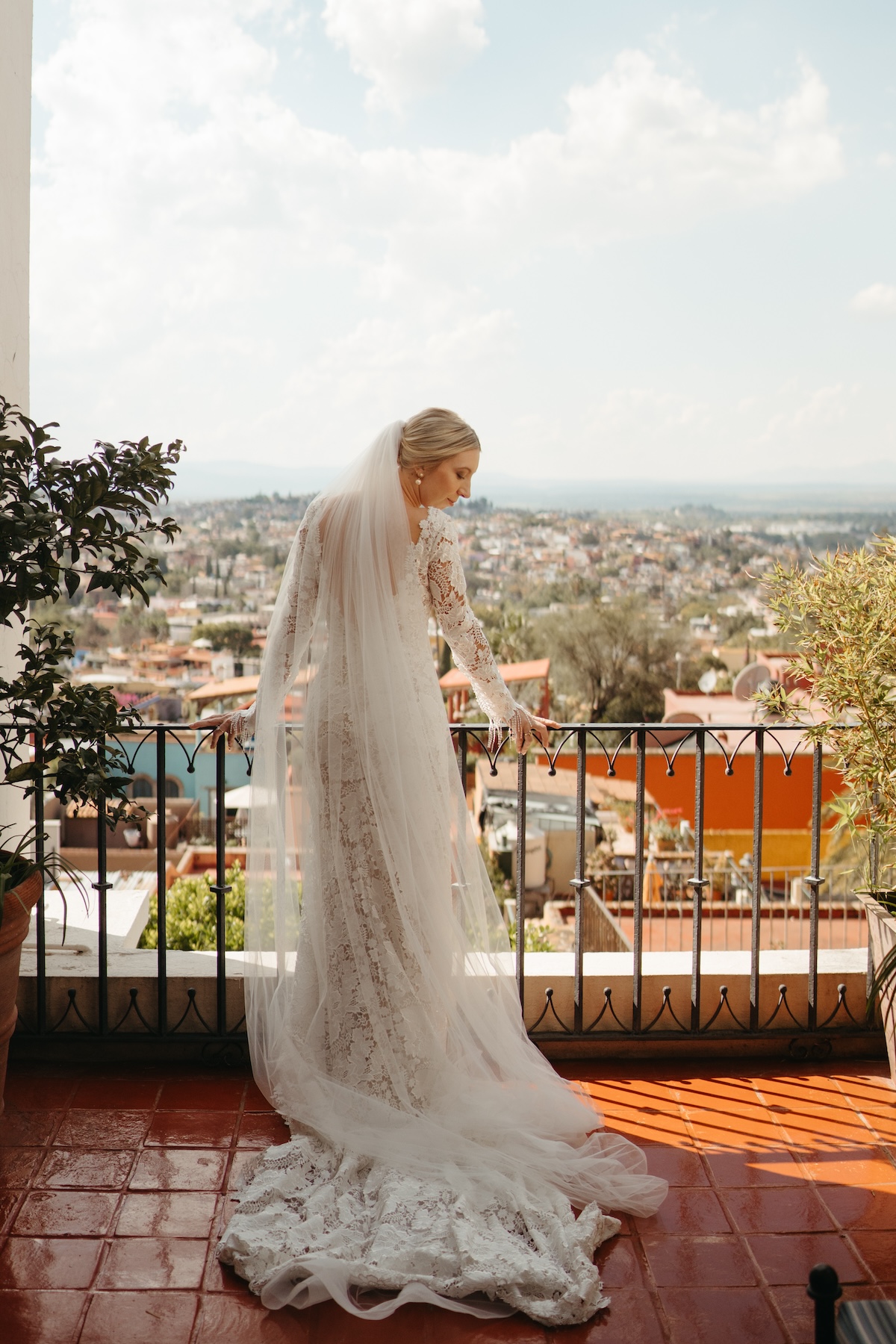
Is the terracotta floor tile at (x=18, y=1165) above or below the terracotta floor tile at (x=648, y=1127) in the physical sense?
above

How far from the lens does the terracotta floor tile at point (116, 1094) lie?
2502mm

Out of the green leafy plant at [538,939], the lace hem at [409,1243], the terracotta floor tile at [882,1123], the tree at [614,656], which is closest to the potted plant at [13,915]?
the lace hem at [409,1243]

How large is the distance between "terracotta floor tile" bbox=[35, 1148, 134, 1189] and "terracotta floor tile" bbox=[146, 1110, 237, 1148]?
0.09m

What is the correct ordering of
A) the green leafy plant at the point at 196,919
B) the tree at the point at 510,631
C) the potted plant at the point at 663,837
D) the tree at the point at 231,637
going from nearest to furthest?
the green leafy plant at the point at 196,919 → the potted plant at the point at 663,837 → the tree at the point at 231,637 → the tree at the point at 510,631

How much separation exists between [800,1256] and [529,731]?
1.18 meters

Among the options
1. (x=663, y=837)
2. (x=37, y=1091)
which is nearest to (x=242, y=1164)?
(x=37, y=1091)

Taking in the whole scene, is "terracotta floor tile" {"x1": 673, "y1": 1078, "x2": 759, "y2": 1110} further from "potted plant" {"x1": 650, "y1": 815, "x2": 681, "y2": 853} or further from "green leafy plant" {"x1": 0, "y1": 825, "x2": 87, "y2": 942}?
"potted plant" {"x1": 650, "y1": 815, "x2": 681, "y2": 853}

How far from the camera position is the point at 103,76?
4888cm

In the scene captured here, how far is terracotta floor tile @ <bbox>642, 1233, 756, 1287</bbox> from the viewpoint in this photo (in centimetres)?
188

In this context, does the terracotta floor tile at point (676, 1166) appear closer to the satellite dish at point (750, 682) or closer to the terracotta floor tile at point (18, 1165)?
the satellite dish at point (750, 682)

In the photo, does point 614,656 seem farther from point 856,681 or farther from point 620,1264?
point 620,1264

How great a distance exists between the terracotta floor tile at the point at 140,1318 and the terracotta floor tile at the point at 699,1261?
0.81m

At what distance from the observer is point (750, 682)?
335cm

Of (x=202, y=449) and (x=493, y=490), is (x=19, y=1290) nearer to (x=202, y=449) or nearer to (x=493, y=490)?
(x=493, y=490)
